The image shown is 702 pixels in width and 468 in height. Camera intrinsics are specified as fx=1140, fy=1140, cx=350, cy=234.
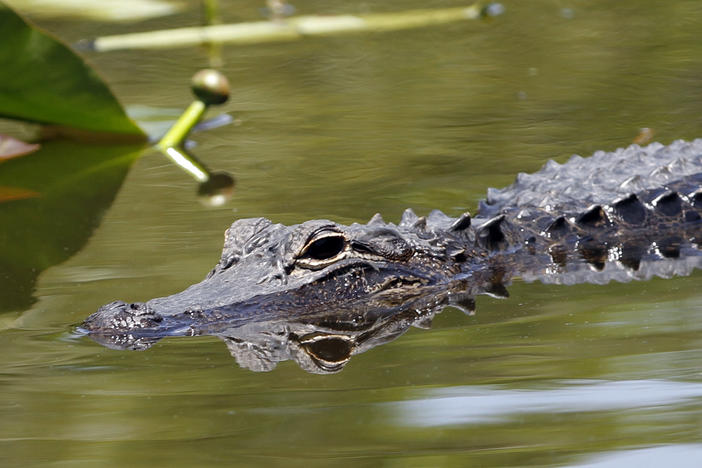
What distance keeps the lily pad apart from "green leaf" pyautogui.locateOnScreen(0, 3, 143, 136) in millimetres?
143

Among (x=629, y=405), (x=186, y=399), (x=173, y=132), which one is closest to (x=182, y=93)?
(x=173, y=132)

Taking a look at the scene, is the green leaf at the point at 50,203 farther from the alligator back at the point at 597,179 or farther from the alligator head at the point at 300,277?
the alligator back at the point at 597,179

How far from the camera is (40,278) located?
5.02 metres

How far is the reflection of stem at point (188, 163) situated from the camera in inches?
261

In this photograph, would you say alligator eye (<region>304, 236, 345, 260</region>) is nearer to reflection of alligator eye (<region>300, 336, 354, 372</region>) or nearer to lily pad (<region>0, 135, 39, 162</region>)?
reflection of alligator eye (<region>300, 336, 354, 372</region>)

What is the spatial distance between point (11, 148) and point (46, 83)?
0.47m

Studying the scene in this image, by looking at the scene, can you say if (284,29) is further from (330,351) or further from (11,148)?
(330,351)

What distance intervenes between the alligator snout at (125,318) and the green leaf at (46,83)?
268 cm

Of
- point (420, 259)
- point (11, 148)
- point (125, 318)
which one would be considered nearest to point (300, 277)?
point (420, 259)

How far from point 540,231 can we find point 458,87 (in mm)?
3027

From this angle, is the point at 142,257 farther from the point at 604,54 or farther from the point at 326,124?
the point at 604,54

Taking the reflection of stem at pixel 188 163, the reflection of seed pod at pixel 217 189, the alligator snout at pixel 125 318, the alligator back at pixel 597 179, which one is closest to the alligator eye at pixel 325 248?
the alligator snout at pixel 125 318

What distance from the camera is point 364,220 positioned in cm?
560

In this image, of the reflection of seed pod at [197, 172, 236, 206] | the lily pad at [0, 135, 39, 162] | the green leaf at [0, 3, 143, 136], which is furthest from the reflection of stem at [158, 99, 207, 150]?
the lily pad at [0, 135, 39, 162]
